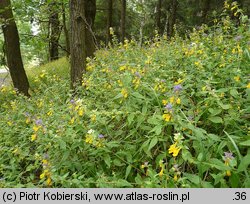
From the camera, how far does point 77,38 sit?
5133 millimetres

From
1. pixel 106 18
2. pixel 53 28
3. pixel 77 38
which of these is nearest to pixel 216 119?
pixel 77 38

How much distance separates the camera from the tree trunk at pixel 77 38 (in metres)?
5.03

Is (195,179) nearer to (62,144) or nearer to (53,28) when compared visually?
(62,144)

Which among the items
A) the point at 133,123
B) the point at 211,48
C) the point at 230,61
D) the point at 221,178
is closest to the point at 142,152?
the point at 133,123

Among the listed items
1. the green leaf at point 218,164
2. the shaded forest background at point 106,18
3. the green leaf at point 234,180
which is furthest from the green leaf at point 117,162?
the shaded forest background at point 106,18

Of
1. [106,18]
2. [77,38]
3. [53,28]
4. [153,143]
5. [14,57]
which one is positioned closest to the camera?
[153,143]

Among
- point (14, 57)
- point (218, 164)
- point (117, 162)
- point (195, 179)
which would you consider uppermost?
point (218, 164)

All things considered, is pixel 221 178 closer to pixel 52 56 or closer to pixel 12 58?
pixel 12 58

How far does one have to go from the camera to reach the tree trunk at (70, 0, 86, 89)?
5.03 meters

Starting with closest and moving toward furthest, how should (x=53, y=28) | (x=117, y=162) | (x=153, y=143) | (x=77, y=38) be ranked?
(x=153, y=143) < (x=117, y=162) < (x=77, y=38) < (x=53, y=28)

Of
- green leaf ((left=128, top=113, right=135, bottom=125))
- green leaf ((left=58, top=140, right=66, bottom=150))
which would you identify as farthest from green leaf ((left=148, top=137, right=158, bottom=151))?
green leaf ((left=58, top=140, right=66, bottom=150))
